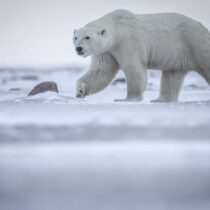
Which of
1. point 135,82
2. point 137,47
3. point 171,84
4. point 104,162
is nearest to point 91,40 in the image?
point 137,47

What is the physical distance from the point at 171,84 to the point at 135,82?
3.29 feet

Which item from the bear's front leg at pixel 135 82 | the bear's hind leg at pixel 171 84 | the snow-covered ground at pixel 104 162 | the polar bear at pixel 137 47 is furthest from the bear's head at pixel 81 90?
the snow-covered ground at pixel 104 162

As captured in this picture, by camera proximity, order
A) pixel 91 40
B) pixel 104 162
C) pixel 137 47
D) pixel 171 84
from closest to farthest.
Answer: pixel 104 162
pixel 91 40
pixel 137 47
pixel 171 84

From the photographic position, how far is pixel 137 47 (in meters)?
6.96

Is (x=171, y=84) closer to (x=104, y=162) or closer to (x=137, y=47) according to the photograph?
(x=137, y=47)

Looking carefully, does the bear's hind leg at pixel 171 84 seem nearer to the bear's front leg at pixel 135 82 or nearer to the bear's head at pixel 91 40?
the bear's front leg at pixel 135 82

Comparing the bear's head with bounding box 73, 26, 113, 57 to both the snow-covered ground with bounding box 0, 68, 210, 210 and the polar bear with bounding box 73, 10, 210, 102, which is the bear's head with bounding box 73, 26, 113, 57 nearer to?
the polar bear with bounding box 73, 10, 210, 102

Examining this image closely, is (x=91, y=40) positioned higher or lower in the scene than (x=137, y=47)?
higher

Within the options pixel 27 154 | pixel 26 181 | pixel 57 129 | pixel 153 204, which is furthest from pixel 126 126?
pixel 153 204

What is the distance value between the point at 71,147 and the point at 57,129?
60 centimetres

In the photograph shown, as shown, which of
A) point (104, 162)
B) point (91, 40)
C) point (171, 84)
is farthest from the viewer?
point (171, 84)

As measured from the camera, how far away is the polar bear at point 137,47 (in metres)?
6.87

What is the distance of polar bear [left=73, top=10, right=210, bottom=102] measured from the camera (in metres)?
6.87

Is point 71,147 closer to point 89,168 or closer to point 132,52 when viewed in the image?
point 89,168
